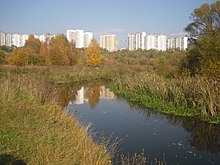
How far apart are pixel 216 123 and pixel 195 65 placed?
1213 centimetres

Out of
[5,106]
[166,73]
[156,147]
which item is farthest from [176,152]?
[166,73]

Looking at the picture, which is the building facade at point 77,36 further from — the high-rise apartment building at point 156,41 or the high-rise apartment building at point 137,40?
the high-rise apartment building at point 156,41

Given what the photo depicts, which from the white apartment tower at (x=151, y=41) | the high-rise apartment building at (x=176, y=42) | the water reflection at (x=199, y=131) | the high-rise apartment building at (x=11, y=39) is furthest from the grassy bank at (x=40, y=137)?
the white apartment tower at (x=151, y=41)

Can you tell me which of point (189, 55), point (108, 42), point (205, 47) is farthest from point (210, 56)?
point (108, 42)

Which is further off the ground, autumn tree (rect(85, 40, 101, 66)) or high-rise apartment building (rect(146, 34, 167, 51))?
high-rise apartment building (rect(146, 34, 167, 51))

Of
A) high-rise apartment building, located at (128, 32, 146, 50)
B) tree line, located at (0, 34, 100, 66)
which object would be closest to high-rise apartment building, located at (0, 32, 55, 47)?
high-rise apartment building, located at (128, 32, 146, 50)

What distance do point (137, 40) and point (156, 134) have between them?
113855 mm

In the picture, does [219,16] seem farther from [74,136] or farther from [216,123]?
[74,136]

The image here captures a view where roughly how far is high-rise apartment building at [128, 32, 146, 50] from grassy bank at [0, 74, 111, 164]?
370ft

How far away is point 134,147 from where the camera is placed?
36.1ft

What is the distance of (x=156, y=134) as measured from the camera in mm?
13164

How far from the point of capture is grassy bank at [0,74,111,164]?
Answer: 6.53 m

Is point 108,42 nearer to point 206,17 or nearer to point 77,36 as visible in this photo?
point 77,36

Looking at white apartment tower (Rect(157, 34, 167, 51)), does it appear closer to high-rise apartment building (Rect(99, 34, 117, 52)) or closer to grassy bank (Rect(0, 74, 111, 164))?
high-rise apartment building (Rect(99, 34, 117, 52))
